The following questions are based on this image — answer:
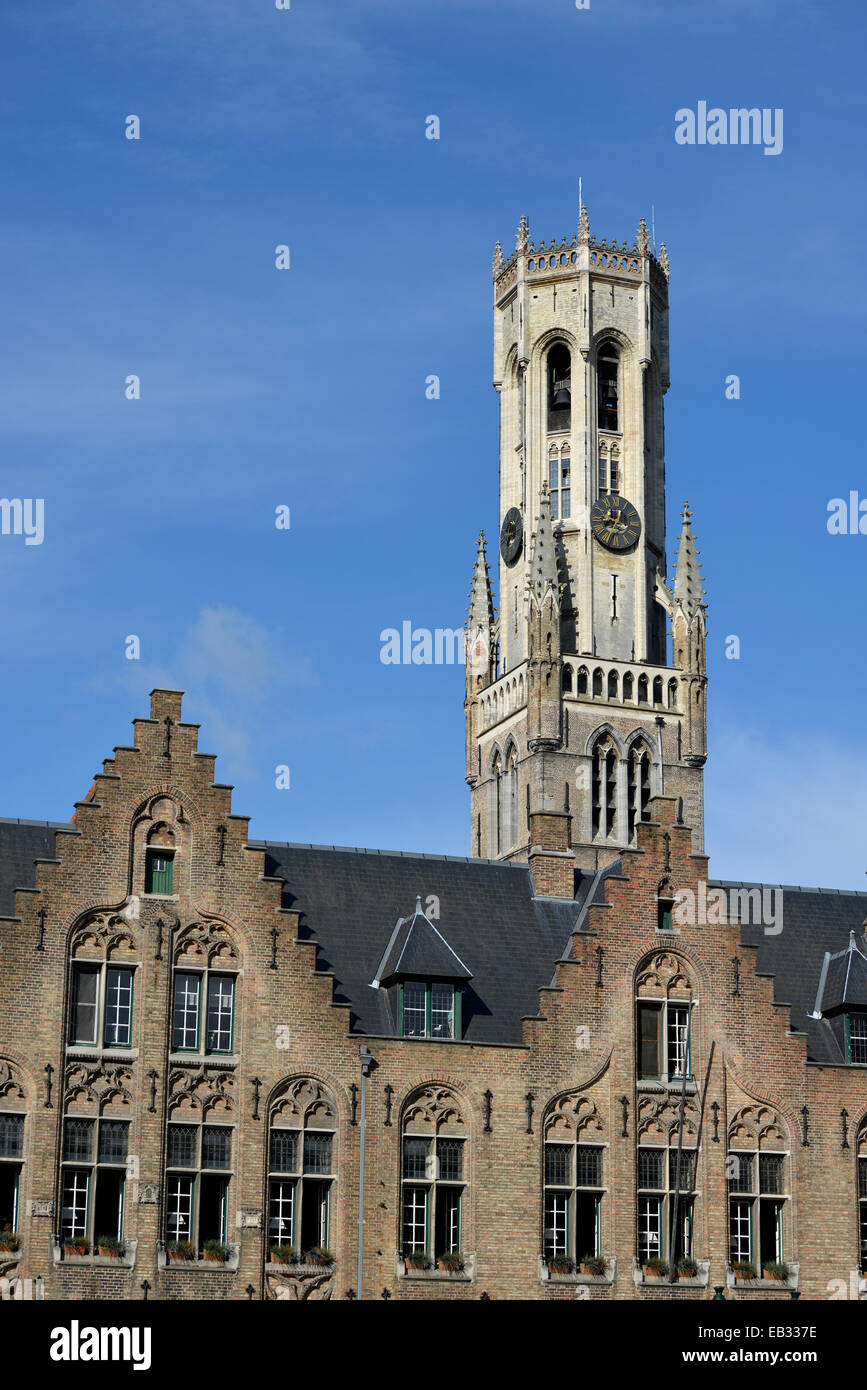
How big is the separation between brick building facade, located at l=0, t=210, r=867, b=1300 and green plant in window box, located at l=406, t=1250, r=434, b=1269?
→ 0.11m

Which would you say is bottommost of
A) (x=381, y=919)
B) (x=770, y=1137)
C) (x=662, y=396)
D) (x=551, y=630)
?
(x=770, y=1137)

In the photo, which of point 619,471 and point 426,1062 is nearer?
point 426,1062

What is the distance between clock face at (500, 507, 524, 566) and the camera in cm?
10900

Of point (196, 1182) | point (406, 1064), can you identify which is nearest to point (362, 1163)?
point (406, 1064)

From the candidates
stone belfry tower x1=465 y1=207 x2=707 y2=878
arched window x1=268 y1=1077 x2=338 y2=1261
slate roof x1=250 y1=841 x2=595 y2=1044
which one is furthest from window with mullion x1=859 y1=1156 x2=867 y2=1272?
stone belfry tower x1=465 y1=207 x2=707 y2=878

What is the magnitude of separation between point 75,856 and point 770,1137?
16.9 m

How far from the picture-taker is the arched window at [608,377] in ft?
360

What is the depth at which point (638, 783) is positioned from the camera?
100 metres

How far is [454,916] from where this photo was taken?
51.1 meters

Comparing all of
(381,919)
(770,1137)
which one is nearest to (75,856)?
(381,919)

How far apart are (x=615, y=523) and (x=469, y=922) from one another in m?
58.2

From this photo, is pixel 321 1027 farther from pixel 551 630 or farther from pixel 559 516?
pixel 559 516

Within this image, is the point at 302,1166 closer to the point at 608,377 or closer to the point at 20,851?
the point at 20,851
